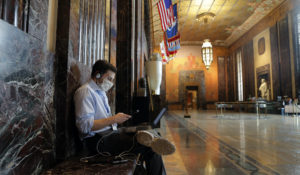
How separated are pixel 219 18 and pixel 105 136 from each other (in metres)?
13.2

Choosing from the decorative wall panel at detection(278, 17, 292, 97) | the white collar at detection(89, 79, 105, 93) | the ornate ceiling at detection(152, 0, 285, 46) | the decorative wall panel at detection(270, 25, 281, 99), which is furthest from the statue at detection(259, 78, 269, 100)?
the white collar at detection(89, 79, 105, 93)

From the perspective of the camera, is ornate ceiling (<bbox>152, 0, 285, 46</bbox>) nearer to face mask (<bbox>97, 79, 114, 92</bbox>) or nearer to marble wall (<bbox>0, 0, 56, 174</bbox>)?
face mask (<bbox>97, 79, 114, 92</bbox>)

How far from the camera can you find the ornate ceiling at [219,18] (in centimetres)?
1091

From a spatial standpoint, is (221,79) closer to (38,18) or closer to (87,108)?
(87,108)

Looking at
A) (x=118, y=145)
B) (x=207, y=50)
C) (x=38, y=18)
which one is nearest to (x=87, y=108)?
(x=118, y=145)

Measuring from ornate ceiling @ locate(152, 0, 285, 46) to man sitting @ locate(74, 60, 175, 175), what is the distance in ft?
26.9

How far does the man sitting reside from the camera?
4.71 feet

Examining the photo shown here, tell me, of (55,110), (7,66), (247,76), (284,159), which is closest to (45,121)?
(55,110)

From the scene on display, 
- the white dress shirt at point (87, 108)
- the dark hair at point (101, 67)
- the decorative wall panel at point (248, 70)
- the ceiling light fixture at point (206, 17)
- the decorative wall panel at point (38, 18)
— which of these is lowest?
the white dress shirt at point (87, 108)

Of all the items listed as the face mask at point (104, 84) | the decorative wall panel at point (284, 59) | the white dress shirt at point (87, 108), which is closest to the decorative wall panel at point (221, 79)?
the decorative wall panel at point (284, 59)

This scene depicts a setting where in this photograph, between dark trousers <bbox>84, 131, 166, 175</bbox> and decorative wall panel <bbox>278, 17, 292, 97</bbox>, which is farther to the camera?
decorative wall panel <bbox>278, 17, 292, 97</bbox>

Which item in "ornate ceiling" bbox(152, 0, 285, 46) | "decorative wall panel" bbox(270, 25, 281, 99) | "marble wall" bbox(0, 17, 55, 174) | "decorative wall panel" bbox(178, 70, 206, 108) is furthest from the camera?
"decorative wall panel" bbox(178, 70, 206, 108)

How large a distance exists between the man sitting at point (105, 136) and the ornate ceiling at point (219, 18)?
26.9ft

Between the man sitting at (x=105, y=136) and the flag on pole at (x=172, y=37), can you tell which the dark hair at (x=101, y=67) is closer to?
the man sitting at (x=105, y=136)
